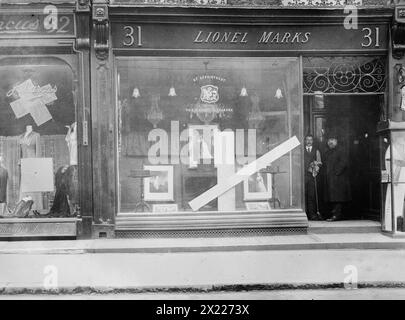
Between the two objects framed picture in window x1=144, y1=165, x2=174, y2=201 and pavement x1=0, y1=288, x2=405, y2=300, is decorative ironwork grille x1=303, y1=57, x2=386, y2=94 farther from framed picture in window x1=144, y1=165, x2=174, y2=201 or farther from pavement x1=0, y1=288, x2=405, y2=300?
pavement x1=0, y1=288, x2=405, y2=300

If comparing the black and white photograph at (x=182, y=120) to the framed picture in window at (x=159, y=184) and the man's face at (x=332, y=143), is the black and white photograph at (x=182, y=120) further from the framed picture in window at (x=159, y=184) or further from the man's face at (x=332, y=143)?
the man's face at (x=332, y=143)

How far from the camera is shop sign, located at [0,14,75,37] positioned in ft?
34.1

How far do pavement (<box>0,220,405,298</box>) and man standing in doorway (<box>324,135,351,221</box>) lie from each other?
145 centimetres

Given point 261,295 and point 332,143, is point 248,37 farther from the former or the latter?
point 261,295

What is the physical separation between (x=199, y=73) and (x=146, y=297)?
5466mm

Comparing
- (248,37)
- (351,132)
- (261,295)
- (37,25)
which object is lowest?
(261,295)

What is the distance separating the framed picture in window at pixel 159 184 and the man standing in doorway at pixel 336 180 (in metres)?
3.75

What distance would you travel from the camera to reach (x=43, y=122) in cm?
1085

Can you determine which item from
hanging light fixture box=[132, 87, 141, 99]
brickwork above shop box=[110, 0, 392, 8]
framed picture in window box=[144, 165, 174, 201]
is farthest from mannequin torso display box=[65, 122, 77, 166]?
brickwork above shop box=[110, 0, 392, 8]

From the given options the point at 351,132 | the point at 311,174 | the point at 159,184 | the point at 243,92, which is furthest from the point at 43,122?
the point at 351,132

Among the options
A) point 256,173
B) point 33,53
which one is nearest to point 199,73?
point 256,173

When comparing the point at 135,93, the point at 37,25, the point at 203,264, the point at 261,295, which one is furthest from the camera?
the point at 135,93

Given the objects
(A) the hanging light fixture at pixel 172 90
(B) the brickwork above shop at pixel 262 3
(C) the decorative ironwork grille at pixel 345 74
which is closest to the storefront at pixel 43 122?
(B) the brickwork above shop at pixel 262 3

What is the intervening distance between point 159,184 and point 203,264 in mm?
2848
